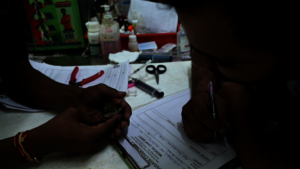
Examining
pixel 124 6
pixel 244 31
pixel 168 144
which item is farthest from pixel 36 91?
pixel 124 6

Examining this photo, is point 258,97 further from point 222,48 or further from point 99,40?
point 99,40

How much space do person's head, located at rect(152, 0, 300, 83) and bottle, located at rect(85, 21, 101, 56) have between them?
2.33 ft

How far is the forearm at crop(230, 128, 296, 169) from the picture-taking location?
408 mm

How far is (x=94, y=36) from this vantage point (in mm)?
963

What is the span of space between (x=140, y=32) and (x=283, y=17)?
36.5 inches

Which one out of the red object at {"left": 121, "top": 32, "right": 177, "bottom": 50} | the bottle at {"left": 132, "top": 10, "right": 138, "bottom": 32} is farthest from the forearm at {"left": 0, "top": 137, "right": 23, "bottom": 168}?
the bottle at {"left": 132, "top": 10, "right": 138, "bottom": 32}

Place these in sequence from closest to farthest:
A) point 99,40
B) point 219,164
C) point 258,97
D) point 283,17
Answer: point 283,17 → point 219,164 → point 258,97 → point 99,40

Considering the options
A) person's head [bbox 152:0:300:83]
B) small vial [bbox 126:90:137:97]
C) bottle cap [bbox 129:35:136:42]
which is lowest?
small vial [bbox 126:90:137:97]

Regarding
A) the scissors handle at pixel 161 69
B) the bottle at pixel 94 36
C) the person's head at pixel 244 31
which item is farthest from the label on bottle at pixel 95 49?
the person's head at pixel 244 31

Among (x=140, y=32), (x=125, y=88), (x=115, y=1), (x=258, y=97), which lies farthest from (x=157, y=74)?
(x=115, y=1)

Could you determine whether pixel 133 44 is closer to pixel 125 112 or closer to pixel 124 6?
pixel 124 6

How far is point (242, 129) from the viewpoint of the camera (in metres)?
0.49

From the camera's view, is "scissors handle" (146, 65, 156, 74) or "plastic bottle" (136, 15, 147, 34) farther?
"plastic bottle" (136, 15, 147, 34)

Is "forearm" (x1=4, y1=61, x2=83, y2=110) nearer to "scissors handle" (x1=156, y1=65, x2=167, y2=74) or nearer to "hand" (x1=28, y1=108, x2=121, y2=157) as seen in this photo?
"hand" (x1=28, y1=108, x2=121, y2=157)
